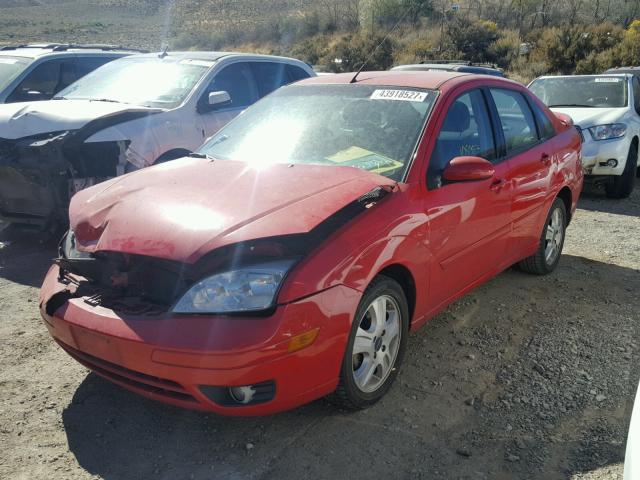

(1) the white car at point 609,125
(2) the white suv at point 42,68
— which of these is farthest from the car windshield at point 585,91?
(2) the white suv at point 42,68

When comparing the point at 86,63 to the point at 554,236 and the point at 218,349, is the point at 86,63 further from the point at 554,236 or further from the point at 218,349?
the point at 218,349

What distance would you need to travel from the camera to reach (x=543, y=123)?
496 centimetres

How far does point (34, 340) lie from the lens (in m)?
3.87

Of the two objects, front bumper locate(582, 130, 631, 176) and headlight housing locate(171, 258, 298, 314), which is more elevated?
headlight housing locate(171, 258, 298, 314)

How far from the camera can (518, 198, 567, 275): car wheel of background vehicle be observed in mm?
5008

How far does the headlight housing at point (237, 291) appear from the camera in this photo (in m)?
2.57

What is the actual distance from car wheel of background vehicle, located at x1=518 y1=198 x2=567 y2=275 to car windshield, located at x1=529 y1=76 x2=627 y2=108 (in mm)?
4647

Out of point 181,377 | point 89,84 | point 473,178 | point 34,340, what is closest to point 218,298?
point 181,377

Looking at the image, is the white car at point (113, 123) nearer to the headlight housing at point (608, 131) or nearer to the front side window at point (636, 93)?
the headlight housing at point (608, 131)

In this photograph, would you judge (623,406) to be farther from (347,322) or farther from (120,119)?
(120,119)

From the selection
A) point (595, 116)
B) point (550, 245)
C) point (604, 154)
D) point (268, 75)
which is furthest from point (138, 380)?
point (595, 116)

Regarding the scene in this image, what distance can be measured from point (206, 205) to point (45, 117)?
10.9 feet

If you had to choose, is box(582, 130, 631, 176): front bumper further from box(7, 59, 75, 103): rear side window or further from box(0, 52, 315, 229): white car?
box(7, 59, 75, 103): rear side window

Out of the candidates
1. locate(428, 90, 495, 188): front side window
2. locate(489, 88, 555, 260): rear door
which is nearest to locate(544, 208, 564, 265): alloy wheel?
locate(489, 88, 555, 260): rear door
